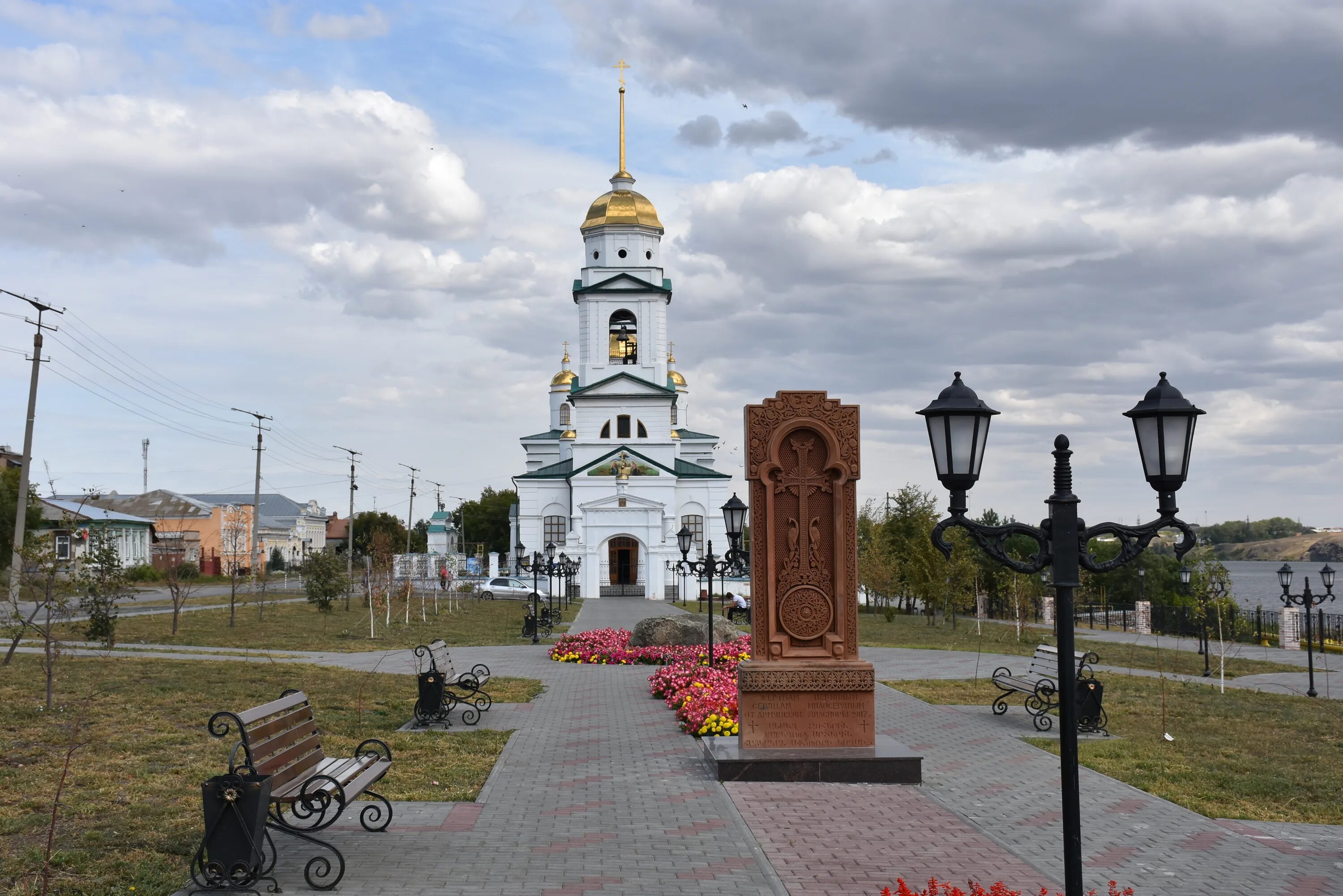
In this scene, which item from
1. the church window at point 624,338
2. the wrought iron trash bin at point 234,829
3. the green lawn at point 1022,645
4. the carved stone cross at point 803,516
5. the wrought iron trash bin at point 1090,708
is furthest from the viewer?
the church window at point 624,338

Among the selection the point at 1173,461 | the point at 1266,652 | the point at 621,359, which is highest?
the point at 621,359

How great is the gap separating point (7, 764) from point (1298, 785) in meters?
11.3

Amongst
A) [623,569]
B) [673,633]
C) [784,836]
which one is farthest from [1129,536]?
[623,569]

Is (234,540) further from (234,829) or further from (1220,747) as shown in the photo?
(234,829)

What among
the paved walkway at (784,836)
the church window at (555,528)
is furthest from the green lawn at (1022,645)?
the church window at (555,528)

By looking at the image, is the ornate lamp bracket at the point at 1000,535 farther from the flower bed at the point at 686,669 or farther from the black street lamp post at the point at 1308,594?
the black street lamp post at the point at 1308,594

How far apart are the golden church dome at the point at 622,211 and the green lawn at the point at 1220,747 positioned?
4624 cm

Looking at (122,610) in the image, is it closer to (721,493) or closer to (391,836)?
(721,493)

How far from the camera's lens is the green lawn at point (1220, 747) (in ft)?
30.8

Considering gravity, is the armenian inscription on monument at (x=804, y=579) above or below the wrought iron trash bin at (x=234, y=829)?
above

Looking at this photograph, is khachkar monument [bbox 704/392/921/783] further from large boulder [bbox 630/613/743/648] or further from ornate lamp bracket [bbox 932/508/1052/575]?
large boulder [bbox 630/613/743/648]

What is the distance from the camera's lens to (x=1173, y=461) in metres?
5.61

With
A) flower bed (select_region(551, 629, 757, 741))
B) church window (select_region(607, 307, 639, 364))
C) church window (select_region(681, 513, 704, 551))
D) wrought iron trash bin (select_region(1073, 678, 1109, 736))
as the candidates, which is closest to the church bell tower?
church window (select_region(607, 307, 639, 364))

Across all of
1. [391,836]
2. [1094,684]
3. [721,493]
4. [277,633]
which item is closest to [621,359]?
[721,493]
